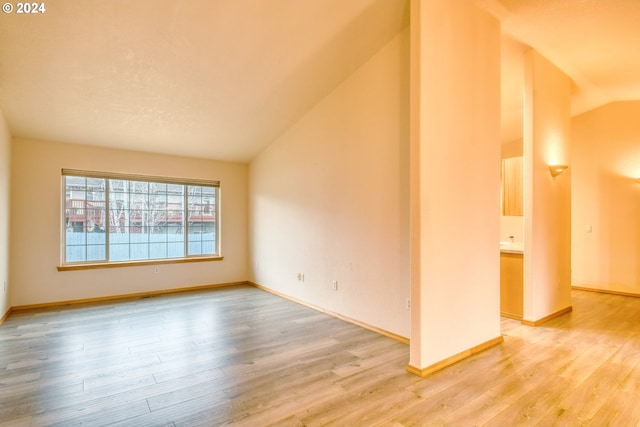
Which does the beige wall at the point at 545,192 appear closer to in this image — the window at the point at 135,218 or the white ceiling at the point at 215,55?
the white ceiling at the point at 215,55

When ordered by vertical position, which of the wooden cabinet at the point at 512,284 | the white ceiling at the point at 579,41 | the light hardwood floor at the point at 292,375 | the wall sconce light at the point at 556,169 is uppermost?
the white ceiling at the point at 579,41

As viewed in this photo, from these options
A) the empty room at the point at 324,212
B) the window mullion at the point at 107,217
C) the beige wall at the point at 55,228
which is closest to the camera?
the empty room at the point at 324,212

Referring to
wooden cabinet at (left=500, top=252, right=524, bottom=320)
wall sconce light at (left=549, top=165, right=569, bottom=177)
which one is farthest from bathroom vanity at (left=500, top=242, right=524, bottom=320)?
wall sconce light at (left=549, top=165, right=569, bottom=177)

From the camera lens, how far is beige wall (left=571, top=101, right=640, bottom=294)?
5352mm

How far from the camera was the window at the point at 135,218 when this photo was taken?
16.4 feet

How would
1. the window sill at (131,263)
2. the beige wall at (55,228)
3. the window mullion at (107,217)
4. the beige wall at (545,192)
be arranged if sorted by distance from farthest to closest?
the window mullion at (107,217), the window sill at (131,263), the beige wall at (55,228), the beige wall at (545,192)

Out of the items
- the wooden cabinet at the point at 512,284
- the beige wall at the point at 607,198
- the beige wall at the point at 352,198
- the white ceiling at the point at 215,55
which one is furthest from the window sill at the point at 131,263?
the beige wall at the point at 607,198

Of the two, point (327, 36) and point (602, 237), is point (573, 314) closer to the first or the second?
point (602, 237)

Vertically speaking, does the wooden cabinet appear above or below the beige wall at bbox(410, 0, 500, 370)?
below

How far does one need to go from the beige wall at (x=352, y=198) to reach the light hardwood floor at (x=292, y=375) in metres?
0.53

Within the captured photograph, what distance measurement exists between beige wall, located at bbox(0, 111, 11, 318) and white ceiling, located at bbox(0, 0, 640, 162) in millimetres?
244

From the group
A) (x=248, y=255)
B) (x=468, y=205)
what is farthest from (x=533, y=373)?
(x=248, y=255)

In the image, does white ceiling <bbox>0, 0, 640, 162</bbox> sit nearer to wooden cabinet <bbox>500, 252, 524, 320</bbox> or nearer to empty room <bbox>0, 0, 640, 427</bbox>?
empty room <bbox>0, 0, 640, 427</bbox>

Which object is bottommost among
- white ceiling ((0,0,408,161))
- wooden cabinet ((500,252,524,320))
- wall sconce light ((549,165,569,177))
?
wooden cabinet ((500,252,524,320))
